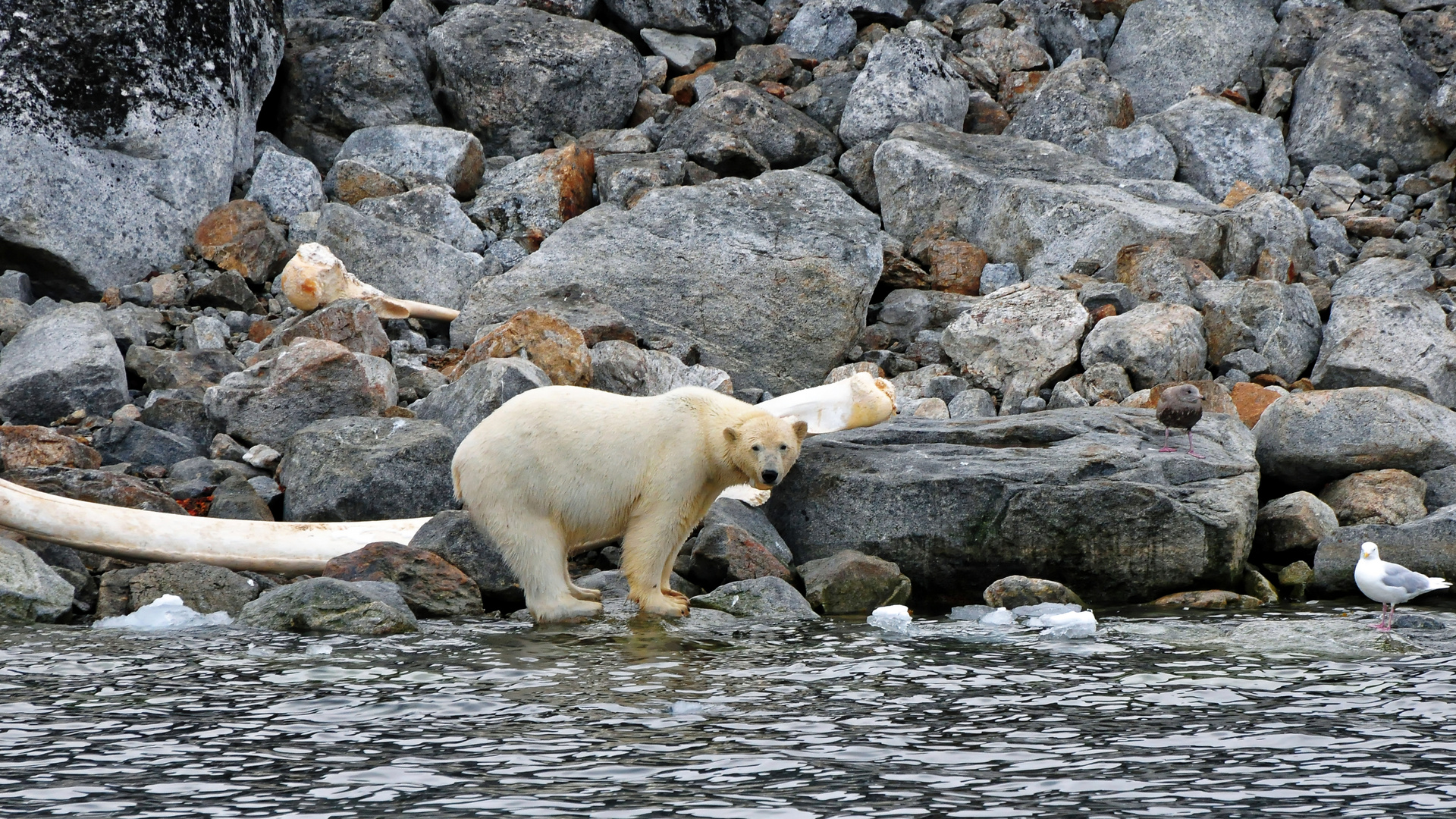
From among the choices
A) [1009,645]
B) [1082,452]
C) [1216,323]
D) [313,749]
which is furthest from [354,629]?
[1216,323]

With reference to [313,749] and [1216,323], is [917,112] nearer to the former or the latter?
[1216,323]

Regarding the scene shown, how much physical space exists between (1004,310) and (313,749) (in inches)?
408

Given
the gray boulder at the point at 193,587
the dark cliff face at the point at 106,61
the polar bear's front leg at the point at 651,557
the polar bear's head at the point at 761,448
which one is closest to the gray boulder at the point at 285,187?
the dark cliff face at the point at 106,61

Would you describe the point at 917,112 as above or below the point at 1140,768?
above

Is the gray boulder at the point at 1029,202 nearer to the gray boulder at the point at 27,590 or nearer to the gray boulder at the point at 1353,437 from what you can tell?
the gray boulder at the point at 1353,437

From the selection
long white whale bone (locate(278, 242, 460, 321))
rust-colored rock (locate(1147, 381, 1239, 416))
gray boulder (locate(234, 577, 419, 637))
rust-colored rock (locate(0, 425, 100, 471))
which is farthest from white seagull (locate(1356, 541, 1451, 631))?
long white whale bone (locate(278, 242, 460, 321))

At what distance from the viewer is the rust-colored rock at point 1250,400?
42.1 feet

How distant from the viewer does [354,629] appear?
8.00 metres

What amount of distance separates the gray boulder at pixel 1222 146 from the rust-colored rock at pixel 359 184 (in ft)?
34.4

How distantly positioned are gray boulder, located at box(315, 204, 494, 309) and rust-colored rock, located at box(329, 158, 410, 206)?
178 cm

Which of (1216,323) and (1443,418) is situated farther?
(1216,323)

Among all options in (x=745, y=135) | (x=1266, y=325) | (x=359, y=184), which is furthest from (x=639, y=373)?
(x=745, y=135)

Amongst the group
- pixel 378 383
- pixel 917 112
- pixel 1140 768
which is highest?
pixel 917 112

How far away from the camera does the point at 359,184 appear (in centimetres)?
1823
